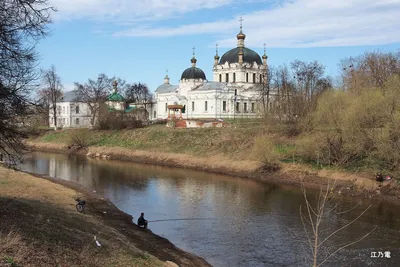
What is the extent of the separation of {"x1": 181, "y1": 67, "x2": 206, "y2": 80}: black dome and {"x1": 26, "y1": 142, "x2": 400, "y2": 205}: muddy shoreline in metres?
22.3

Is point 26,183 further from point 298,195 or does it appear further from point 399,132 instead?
point 399,132

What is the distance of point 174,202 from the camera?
2455 cm

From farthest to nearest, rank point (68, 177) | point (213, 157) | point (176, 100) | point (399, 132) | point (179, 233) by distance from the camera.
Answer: point (176, 100) < point (213, 157) < point (68, 177) < point (399, 132) < point (179, 233)

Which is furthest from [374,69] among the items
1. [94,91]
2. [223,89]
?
[94,91]

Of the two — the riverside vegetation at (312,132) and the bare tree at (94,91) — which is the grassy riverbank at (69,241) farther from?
the bare tree at (94,91)

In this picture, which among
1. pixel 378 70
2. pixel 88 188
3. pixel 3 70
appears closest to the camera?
pixel 3 70

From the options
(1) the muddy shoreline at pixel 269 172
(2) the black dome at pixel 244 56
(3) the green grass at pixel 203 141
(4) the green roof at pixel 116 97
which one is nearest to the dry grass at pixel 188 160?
(1) the muddy shoreline at pixel 269 172

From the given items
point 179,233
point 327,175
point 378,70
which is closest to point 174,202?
point 179,233

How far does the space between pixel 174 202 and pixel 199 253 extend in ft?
28.9

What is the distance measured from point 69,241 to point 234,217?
11.0m

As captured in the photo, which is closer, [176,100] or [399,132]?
[399,132]

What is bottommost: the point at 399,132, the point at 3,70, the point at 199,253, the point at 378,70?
the point at 199,253

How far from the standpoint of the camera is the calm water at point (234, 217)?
623 inches

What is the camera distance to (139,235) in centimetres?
1672
